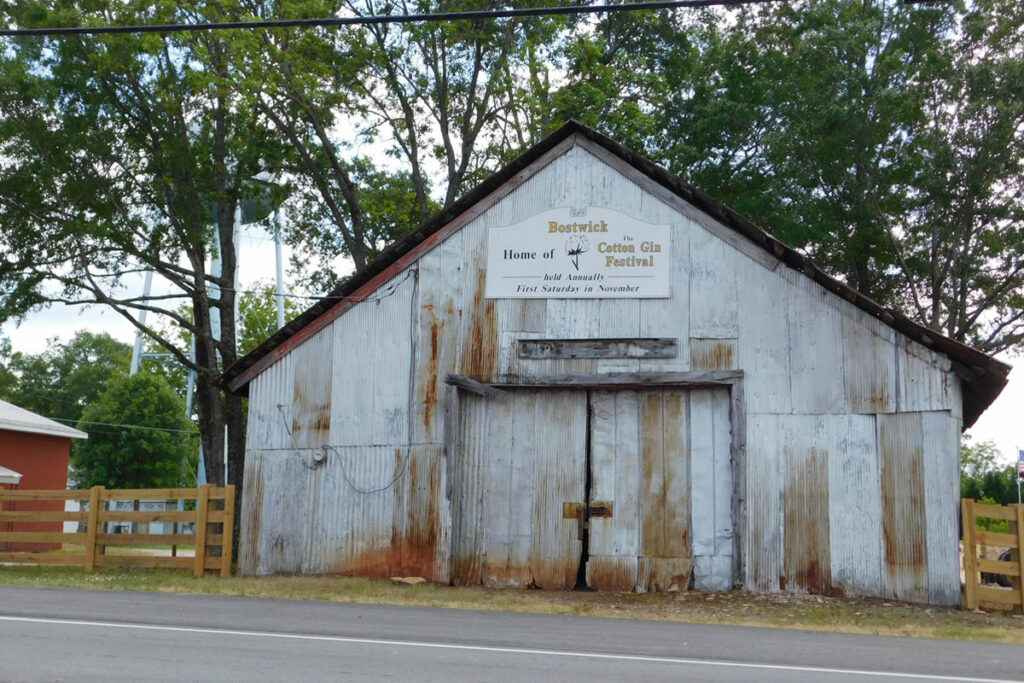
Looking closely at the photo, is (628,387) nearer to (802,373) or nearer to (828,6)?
(802,373)

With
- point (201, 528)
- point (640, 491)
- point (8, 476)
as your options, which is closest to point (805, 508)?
point (640, 491)

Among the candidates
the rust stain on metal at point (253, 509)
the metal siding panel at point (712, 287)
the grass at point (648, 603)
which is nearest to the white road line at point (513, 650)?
the grass at point (648, 603)

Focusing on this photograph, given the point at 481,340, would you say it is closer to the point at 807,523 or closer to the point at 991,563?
the point at 807,523

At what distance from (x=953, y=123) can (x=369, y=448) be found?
1996 centimetres

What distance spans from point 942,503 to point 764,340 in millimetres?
3095

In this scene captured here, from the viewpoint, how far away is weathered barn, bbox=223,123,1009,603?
47.0 feet

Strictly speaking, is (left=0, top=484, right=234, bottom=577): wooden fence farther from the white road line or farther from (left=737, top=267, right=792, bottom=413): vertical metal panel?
(left=737, top=267, right=792, bottom=413): vertical metal panel

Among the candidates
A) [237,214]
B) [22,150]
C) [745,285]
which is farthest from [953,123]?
[22,150]

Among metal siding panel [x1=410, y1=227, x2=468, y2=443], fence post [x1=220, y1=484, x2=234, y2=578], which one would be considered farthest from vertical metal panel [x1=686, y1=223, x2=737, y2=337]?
fence post [x1=220, y1=484, x2=234, y2=578]

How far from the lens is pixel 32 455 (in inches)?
1211

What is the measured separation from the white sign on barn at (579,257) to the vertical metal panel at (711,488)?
67.6 inches

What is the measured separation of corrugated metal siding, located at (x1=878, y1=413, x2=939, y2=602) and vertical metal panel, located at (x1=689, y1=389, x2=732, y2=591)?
2.04m

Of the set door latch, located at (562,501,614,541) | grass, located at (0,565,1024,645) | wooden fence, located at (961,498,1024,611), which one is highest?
door latch, located at (562,501,614,541)

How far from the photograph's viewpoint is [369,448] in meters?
16.0
